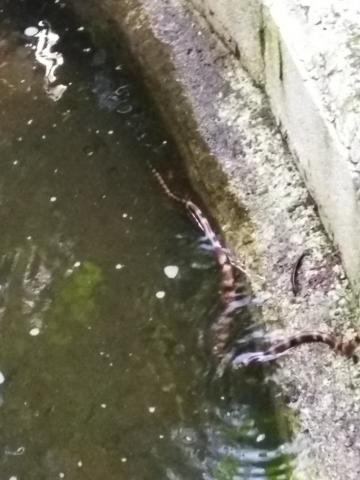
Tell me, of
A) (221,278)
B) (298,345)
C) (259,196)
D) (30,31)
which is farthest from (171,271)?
(30,31)

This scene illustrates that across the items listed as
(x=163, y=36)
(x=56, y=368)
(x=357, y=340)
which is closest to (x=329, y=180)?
(x=357, y=340)

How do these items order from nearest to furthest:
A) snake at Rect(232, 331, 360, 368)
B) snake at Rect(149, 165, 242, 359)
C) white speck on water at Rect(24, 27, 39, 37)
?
snake at Rect(232, 331, 360, 368) → snake at Rect(149, 165, 242, 359) → white speck on water at Rect(24, 27, 39, 37)

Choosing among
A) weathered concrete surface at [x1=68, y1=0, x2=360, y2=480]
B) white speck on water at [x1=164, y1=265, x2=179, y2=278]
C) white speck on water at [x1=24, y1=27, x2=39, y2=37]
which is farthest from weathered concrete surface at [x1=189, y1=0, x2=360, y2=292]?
white speck on water at [x1=24, y1=27, x2=39, y2=37]

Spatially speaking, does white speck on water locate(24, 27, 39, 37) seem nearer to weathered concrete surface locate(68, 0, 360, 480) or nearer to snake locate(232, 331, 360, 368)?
weathered concrete surface locate(68, 0, 360, 480)

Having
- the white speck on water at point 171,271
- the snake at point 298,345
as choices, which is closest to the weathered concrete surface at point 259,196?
the snake at point 298,345

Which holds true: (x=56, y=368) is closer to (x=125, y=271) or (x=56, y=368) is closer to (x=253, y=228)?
(x=125, y=271)
